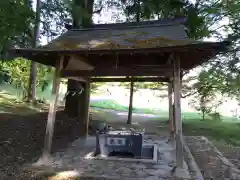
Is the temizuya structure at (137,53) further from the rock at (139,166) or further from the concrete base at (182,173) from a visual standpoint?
the rock at (139,166)

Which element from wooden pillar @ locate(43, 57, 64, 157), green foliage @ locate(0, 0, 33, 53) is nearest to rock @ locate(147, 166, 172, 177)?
wooden pillar @ locate(43, 57, 64, 157)

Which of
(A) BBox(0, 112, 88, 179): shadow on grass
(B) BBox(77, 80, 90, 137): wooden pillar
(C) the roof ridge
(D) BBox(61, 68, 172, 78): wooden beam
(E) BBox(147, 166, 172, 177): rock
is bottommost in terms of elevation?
(E) BBox(147, 166, 172, 177): rock

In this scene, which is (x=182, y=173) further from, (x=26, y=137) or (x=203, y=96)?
(x=203, y=96)

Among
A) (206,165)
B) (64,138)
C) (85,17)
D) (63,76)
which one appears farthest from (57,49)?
(85,17)

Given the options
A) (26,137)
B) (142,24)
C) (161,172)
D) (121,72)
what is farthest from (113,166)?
(142,24)

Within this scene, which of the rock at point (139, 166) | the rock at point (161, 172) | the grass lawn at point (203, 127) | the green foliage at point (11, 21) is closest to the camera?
the rock at point (161, 172)

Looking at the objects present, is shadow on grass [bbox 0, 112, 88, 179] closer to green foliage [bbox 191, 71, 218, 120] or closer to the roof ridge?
the roof ridge

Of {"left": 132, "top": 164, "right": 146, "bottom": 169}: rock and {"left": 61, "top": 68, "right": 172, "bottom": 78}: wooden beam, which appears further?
{"left": 61, "top": 68, "right": 172, "bottom": 78}: wooden beam

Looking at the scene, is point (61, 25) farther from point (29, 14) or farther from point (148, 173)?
point (148, 173)

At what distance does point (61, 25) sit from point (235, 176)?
8.89 metres

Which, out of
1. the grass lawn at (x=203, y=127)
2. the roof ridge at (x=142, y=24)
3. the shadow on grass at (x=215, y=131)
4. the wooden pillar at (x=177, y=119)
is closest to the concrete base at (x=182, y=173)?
the wooden pillar at (x=177, y=119)

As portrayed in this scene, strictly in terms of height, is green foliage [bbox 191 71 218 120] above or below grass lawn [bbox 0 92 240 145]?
above

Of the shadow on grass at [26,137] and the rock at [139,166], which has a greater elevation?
the shadow on grass at [26,137]

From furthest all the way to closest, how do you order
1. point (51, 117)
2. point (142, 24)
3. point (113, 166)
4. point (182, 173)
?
point (142, 24) < point (51, 117) < point (113, 166) < point (182, 173)
